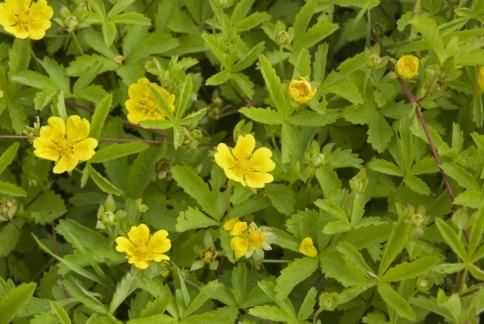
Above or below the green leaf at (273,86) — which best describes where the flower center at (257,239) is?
below

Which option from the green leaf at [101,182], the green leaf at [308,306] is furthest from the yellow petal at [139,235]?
the green leaf at [308,306]

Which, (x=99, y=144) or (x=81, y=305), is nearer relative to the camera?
(x=81, y=305)

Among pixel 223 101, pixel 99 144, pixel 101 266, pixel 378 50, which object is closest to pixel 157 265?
pixel 101 266

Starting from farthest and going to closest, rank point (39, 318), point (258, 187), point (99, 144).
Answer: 1. point (99, 144)
2. point (258, 187)
3. point (39, 318)

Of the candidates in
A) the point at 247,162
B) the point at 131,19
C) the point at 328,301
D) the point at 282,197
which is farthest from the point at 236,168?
the point at 131,19

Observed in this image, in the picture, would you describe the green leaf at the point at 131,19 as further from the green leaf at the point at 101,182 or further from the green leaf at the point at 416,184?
the green leaf at the point at 416,184

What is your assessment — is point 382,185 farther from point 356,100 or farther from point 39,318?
point 39,318

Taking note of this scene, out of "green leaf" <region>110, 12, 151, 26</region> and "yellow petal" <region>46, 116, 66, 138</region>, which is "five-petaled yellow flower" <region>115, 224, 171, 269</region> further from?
"green leaf" <region>110, 12, 151, 26</region>
